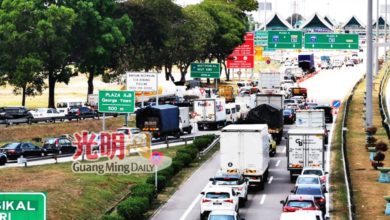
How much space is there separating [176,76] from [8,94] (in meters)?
48.8

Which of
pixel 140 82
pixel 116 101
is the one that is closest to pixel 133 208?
pixel 116 101

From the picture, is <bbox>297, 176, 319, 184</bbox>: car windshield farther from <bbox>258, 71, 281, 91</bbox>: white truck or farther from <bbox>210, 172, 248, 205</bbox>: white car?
<bbox>258, 71, 281, 91</bbox>: white truck

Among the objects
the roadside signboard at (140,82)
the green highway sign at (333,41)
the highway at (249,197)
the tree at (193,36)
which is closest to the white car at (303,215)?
the highway at (249,197)

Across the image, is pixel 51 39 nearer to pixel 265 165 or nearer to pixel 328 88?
pixel 265 165

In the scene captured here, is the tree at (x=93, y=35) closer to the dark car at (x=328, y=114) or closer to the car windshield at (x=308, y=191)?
the dark car at (x=328, y=114)

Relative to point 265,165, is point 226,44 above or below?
above

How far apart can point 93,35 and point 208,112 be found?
23821 millimetres

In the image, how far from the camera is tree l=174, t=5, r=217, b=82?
116438mm

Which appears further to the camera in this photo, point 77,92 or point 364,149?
point 77,92

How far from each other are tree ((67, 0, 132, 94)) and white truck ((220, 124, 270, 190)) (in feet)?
161

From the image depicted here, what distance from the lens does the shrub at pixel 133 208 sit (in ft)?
109

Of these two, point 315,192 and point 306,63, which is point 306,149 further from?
point 306,63

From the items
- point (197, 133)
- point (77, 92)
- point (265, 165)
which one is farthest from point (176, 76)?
point (265, 165)

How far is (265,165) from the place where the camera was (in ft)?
139
